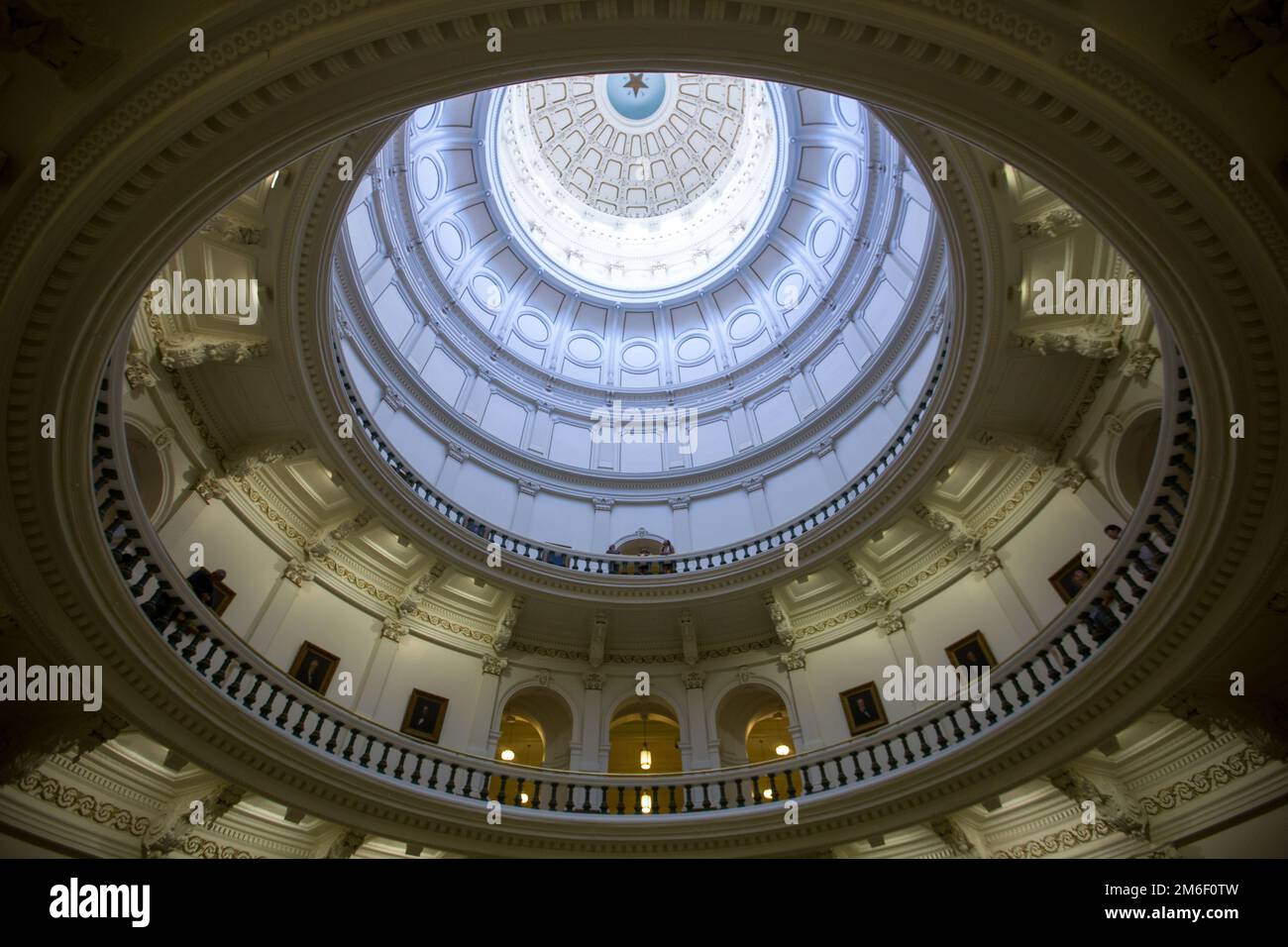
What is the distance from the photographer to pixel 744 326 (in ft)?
86.7

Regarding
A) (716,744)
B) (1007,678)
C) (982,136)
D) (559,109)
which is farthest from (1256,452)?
(559,109)

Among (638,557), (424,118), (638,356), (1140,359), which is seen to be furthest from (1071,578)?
(424,118)

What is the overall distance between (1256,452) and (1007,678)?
5.81m

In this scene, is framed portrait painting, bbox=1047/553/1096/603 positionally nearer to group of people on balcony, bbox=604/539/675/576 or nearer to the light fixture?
group of people on balcony, bbox=604/539/675/576

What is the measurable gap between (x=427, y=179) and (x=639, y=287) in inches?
373

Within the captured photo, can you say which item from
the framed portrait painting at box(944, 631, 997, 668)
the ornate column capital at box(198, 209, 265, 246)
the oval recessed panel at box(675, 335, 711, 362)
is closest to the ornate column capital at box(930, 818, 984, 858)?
the framed portrait painting at box(944, 631, 997, 668)

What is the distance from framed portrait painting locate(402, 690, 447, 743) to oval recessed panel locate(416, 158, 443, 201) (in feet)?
49.4

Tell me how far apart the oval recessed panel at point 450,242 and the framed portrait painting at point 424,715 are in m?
14.3

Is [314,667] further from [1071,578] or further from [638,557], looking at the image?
[1071,578]

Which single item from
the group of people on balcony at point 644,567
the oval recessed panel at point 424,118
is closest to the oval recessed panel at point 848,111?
the oval recessed panel at point 424,118

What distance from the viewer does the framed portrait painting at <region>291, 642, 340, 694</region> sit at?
47.5 ft

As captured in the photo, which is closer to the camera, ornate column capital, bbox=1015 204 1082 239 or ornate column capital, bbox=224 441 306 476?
ornate column capital, bbox=1015 204 1082 239

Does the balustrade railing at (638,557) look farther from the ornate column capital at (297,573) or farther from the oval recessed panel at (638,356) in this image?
the oval recessed panel at (638,356)
